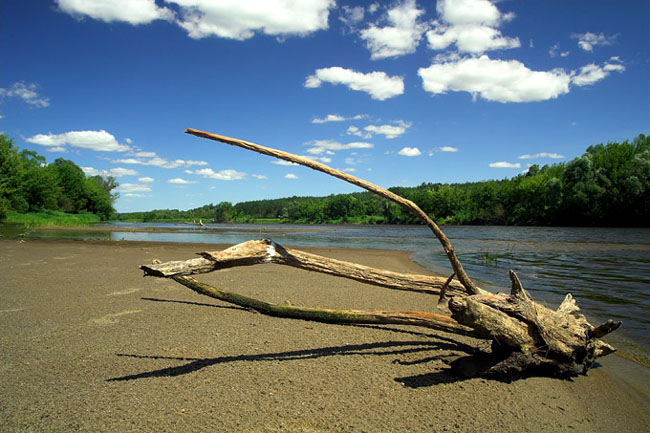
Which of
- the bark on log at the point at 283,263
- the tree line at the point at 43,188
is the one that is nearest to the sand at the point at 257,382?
the bark on log at the point at 283,263

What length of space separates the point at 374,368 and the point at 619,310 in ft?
21.9

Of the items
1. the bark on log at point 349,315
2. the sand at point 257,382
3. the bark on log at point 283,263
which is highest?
the bark on log at point 283,263

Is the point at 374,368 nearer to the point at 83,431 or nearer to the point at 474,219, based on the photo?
the point at 83,431

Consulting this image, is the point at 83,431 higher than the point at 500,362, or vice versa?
the point at 500,362

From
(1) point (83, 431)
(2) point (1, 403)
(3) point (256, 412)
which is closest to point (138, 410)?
(1) point (83, 431)

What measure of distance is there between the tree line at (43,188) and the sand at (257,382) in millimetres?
45314

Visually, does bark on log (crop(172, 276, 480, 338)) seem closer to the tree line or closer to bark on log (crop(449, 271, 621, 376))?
bark on log (crop(449, 271, 621, 376))

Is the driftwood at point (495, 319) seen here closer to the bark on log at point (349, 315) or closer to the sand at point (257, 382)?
the bark on log at point (349, 315)

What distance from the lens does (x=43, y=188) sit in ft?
187

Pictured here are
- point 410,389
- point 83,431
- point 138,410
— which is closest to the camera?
point 83,431

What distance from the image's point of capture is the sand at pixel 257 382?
3.19 metres

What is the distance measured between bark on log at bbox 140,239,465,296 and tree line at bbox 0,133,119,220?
4665 cm

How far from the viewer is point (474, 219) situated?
3848 inches

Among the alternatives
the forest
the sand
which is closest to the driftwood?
the sand
